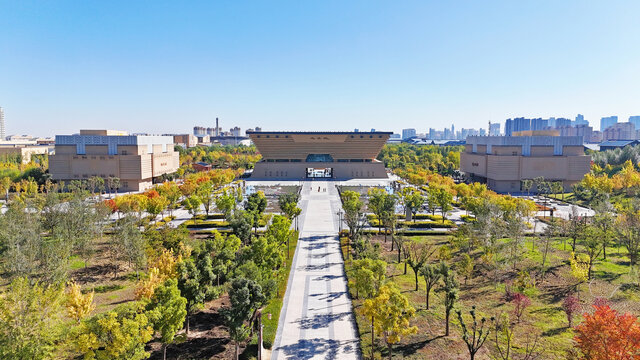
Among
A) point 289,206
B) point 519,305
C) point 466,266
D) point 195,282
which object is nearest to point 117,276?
point 195,282

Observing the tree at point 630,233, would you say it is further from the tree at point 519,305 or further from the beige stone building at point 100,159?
the beige stone building at point 100,159

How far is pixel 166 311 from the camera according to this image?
13953 millimetres

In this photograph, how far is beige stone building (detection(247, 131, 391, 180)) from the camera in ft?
276

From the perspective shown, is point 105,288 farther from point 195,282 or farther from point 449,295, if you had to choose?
point 449,295

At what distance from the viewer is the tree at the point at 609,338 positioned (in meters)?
11.9

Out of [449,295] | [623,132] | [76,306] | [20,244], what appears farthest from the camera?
[623,132]

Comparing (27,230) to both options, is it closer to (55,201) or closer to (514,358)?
(55,201)

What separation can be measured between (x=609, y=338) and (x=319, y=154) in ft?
249

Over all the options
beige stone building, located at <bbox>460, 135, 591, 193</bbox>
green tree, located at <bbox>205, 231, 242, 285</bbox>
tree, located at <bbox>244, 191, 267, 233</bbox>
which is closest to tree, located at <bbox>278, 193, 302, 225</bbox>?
tree, located at <bbox>244, 191, 267, 233</bbox>

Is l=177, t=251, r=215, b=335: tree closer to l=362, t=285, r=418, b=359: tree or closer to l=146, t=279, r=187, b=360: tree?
l=146, t=279, r=187, b=360: tree

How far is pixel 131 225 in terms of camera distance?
2522 centimetres

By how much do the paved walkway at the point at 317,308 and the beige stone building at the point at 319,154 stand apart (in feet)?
164

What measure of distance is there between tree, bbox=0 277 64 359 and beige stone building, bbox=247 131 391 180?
71685 millimetres

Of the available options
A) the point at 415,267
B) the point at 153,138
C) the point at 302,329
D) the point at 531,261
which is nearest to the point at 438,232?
the point at 531,261
